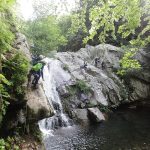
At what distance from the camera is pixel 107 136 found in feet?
90.4

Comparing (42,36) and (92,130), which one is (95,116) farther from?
(42,36)

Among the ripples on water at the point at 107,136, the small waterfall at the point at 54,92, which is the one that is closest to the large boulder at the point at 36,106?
the ripples on water at the point at 107,136

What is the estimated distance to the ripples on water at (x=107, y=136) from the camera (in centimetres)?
2438

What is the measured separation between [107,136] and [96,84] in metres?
17.1

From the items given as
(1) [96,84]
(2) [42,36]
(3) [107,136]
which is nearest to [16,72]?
(3) [107,136]

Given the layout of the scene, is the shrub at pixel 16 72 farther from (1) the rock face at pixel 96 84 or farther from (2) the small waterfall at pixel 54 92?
(1) the rock face at pixel 96 84

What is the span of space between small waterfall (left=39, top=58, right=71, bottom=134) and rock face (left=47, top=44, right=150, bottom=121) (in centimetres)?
88

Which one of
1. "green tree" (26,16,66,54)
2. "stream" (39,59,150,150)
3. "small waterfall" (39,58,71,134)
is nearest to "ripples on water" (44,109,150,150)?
"stream" (39,59,150,150)

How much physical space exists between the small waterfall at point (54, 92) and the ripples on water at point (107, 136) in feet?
6.10

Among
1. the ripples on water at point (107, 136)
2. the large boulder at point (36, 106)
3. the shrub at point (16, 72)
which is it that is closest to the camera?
the shrub at point (16, 72)

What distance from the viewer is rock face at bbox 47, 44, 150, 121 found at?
1543 inches

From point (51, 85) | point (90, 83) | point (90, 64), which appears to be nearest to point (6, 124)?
point (51, 85)

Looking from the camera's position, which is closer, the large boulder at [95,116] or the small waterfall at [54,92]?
the small waterfall at [54,92]

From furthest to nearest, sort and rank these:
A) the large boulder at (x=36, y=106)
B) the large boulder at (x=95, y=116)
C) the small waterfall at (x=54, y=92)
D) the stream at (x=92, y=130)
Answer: the large boulder at (x=95, y=116), the small waterfall at (x=54, y=92), the stream at (x=92, y=130), the large boulder at (x=36, y=106)
